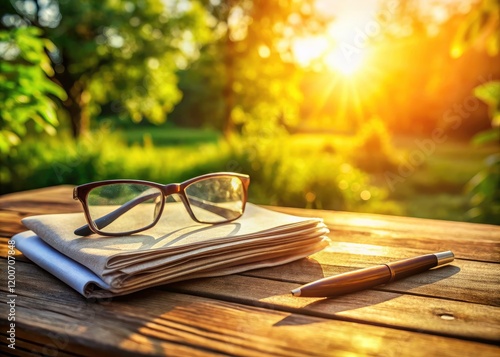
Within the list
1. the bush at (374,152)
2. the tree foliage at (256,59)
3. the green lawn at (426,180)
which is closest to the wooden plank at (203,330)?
the green lawn at (426,180)

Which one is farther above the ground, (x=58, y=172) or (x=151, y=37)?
(x=151, y=37)

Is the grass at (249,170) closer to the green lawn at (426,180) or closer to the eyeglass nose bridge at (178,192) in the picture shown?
the green lawn at (426,180)

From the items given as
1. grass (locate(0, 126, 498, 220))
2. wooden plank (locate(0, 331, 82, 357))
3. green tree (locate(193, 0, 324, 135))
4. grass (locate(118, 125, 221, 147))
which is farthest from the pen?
grass (locate(118, 125, 221, 147))

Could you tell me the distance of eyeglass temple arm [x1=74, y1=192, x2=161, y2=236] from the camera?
1.03 metres

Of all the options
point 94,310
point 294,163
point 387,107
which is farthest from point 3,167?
point 387,107

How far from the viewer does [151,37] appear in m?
15.5

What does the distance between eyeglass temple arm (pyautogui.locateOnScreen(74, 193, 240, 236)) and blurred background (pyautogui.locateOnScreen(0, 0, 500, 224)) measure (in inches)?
154

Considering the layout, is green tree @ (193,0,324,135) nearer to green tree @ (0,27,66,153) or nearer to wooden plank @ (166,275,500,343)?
green tree @ (0,27,66,153)

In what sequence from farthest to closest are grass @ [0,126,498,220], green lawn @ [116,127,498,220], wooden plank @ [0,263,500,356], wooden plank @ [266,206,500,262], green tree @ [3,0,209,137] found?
green tree @ [3,0,209,137]
green lawn @ [116,127,498,220]
grass @ [0,126,498,220]
wooden plank @ [266,206,500,262]
wooden plank @ [0,263,500,356]

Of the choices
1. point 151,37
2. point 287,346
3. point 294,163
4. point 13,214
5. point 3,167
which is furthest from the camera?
→ point 151,37

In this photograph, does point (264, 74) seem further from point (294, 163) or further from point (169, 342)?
point (169, 342)

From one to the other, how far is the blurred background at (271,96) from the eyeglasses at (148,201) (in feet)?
12.7

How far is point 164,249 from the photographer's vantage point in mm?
881

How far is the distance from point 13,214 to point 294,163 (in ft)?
13.8
